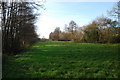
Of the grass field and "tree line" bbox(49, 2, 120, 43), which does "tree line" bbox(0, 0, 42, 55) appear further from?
"tree line" bbox(49, 2, 120, 43)

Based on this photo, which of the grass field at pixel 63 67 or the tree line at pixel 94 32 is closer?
the grass field at pixel 63 67

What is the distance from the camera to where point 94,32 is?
26125 millimetres

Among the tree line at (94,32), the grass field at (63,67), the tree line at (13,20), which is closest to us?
the grass field at (63,67)

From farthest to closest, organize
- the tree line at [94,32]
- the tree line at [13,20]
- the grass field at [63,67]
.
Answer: the tree line at [94,32] < the tree line at [13,20] < the grass field at [63,67]

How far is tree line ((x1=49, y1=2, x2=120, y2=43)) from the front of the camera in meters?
22.5

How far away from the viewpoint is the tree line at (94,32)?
2247cm

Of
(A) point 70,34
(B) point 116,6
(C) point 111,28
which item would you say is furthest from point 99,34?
(B) point 116,6

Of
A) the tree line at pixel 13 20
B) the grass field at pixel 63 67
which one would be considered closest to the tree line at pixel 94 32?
the tree line at pixel 13 20

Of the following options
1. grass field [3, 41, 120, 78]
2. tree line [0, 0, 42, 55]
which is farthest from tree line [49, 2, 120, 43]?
grass field [3, 41, 120, 78]

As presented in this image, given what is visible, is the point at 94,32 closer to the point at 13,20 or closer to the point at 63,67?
the point at 13,20

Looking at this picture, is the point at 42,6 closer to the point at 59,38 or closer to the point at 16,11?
the point at 16,11

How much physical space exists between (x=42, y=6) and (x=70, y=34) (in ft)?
57.9

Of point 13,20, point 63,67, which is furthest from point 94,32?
point 63,67

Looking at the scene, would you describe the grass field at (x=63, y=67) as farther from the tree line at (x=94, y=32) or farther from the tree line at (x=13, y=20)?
the tree line at (x=94, y=32)
